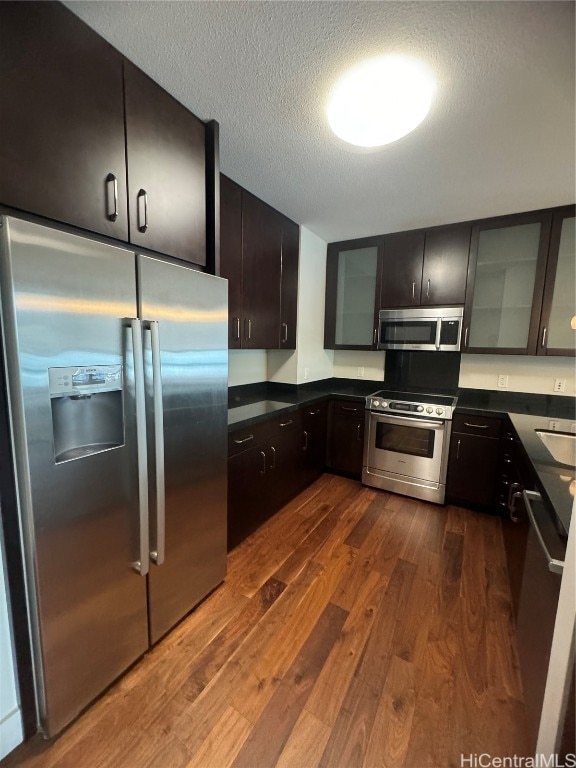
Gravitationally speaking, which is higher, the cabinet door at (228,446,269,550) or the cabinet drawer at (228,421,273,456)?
the cabinet drawer at (228,421,273,456)

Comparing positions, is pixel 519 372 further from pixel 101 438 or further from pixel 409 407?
pixel 101 438

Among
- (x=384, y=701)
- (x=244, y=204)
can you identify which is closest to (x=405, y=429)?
(x=384, y=701)

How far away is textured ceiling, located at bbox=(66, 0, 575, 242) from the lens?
Answer: 3.40 ft

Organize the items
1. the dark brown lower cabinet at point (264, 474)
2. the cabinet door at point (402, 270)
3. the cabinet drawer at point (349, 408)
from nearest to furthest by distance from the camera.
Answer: the dark brown lower cabinet at point (264, 474), the cabinet door at point (402, 270), the cabinet drawer at point (349, 408)

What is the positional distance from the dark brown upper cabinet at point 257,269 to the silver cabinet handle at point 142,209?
32.0 inches

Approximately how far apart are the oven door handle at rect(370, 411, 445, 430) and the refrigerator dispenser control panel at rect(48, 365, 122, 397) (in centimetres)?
232

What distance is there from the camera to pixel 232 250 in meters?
2.20

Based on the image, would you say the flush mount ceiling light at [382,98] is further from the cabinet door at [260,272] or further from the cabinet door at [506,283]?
the cabinet door at [506,283]

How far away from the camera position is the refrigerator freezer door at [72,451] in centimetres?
91

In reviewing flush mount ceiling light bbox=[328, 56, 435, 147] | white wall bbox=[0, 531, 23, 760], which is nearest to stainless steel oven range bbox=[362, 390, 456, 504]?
flush mount ceiling light bbox=[328, 56, 435, 147]

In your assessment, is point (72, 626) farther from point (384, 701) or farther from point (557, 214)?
point (557, 214)

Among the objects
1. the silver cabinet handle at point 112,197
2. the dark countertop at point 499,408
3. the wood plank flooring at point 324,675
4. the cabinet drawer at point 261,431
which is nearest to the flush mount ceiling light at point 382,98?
the silver cabinet handle at point 112,197

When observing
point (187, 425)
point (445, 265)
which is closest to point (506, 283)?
point (445, 265)
